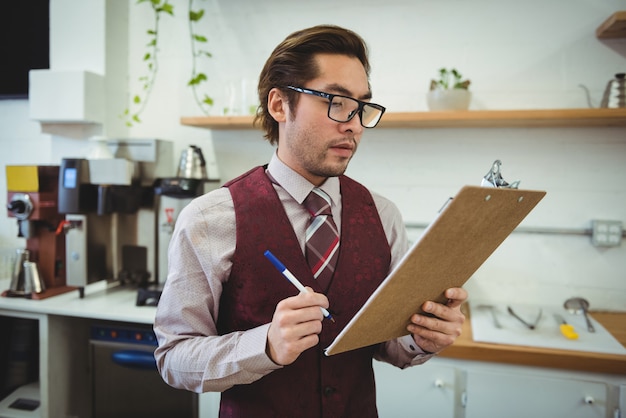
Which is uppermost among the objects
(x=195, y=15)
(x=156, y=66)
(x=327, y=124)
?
(x=195, y=15)

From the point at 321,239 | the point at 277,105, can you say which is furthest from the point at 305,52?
the point at 321,239

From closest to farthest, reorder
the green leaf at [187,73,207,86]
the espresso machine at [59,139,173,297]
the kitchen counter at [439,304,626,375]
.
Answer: the kitchen counter at [439,304,626,375], the espresso machine at [59,139,173,297], the green leaf at [187,73,207,86]

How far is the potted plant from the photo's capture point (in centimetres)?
221

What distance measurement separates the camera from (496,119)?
2125 mm

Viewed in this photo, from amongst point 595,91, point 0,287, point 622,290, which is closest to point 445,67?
point 595,91

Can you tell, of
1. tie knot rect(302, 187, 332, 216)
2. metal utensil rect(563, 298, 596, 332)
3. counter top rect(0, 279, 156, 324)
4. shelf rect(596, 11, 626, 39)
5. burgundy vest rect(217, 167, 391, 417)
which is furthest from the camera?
metal utensil rect(563, 298, 596, 332)

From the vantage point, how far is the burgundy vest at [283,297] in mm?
1138

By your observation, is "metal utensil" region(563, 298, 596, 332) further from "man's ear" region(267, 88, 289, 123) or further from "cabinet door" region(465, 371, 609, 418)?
"man's ear" region(267, 88, 289, 123)

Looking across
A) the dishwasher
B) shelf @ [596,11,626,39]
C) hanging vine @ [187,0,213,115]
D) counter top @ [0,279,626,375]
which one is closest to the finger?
counter top @ [0,279,626,375]

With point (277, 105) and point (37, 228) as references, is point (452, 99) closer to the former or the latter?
point (277, 105)

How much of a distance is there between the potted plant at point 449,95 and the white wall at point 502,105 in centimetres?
19

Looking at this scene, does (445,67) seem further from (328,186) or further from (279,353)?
(279,353)

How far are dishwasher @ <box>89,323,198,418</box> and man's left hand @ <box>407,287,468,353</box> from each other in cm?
143

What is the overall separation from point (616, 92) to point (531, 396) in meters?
1.36
